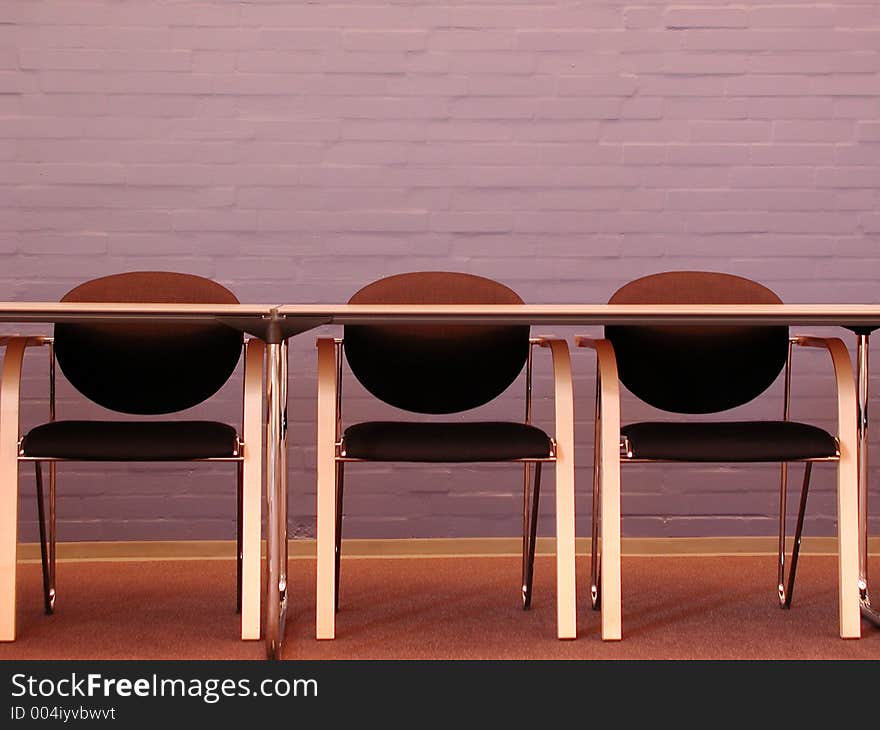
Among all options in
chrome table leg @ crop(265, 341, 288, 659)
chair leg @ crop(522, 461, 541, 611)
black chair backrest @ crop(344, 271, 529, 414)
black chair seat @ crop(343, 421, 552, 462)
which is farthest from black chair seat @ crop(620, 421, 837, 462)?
chrome table leg @ crop(265, 341, 288, 659)

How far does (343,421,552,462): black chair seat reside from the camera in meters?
2.58

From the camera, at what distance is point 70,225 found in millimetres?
3564

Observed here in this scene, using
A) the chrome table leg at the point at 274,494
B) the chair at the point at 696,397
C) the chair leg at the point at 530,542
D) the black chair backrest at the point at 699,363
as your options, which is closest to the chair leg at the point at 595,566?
the chair at the point at 696,397

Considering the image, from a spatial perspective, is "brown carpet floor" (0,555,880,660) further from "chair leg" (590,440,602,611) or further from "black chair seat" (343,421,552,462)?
"black chair seat" (343,421,552,462)

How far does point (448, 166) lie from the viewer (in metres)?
3.62

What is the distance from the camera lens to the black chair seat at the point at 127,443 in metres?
2.57

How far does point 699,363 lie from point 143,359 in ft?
5.15

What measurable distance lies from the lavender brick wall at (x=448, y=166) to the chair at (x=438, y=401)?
55cm

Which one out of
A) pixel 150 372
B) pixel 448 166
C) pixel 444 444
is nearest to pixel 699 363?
pixel 444 444

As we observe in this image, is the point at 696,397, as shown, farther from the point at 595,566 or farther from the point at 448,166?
the point at 448,166

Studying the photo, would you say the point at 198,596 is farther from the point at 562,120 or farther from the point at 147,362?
the point at 562,120
